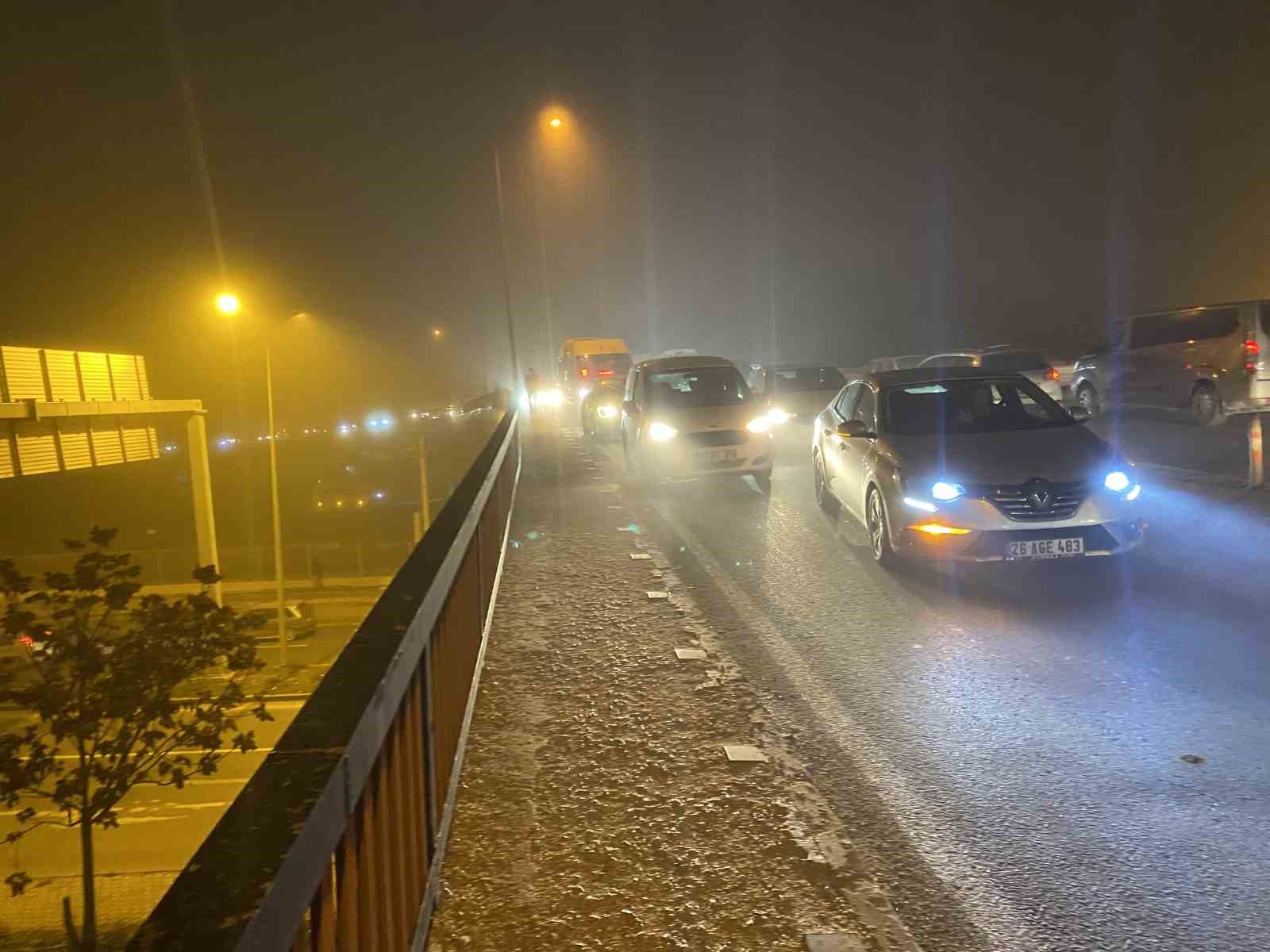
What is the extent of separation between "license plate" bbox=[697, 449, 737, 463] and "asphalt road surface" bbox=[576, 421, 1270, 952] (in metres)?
3.64

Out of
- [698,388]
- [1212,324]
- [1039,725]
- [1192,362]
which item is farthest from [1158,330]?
[1039,725]

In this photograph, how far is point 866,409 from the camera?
9008 mm

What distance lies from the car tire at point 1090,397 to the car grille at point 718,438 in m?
11.3

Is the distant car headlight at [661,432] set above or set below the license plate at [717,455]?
above

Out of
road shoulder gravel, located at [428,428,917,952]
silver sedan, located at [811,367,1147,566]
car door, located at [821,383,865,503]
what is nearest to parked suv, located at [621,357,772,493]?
car door, located at [821,383,865,503]

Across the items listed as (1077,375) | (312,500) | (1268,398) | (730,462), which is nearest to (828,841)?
(730,462)

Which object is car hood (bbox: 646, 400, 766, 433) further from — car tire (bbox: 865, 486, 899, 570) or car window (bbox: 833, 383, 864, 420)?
car tire (bbox: 865, 486, 899, 570)

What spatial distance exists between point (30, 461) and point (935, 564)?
19.6m

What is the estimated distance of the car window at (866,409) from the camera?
341 inches

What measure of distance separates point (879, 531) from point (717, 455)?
4.47 meters

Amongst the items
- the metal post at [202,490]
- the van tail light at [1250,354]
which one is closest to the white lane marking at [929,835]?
the van tail light at [1250,354]

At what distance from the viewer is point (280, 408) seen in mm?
88750

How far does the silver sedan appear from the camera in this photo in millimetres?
6699

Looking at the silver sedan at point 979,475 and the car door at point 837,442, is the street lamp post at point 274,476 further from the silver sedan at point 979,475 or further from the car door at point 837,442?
the silver sedan at point 979,475
